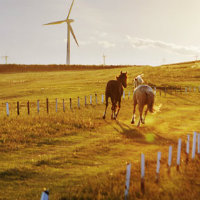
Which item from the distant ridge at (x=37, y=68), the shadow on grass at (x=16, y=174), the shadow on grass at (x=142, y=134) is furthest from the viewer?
the distant ridge at (x=37, y=68)

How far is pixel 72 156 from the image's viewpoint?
34.3ft

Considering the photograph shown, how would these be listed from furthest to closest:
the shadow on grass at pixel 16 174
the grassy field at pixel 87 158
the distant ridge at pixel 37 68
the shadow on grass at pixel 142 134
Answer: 1. the distant ridge at pixel 37 68
2. the shadow on grass at pixel 142 134
3. the shadow on grass at pixel 16 174
4. the grassy field at pixel 87 158

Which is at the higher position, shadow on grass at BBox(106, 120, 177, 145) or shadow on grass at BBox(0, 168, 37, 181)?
shadow on grass at BBox(106, 120, 177, 145)

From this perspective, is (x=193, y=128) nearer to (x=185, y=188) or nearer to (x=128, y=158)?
(x=128, y=158)

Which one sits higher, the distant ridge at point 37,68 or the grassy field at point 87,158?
the distant ridge at point 37,68

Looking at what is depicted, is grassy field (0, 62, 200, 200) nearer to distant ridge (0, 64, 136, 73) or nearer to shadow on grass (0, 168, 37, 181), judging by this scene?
shadow on grass (0, 168, 37, 181)

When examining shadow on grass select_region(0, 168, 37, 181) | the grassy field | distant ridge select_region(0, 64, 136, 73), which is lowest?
shadow on grass select_region(0, 168, 37, 181)

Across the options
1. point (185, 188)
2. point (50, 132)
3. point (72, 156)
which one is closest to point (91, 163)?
point (72, 156)

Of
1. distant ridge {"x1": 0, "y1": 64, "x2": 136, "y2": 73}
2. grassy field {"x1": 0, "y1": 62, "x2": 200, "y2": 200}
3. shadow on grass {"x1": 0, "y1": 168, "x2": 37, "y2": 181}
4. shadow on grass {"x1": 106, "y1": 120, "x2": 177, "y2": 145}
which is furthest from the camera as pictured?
distant ridge {"x1": 0, "y1": 64, "x2": 136, "y2": 73}

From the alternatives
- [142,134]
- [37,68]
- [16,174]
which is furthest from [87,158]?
[37,68]

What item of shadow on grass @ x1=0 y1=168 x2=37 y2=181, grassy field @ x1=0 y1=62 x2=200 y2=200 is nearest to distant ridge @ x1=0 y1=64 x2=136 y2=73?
grassy field @ x1=0 y1=62 x2=200 y2=200

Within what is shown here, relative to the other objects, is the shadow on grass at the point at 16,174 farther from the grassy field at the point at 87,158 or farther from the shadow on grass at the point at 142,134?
the shadow on grass at the point at 142,134

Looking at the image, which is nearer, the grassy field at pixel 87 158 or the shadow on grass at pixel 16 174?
the grassy field at pixel 87 158

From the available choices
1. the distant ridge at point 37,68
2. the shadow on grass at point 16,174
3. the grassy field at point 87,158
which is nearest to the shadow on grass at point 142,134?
the grassy field at point 87,158
